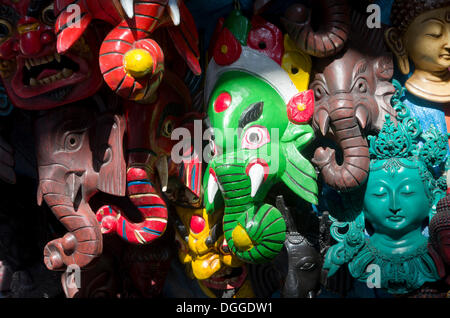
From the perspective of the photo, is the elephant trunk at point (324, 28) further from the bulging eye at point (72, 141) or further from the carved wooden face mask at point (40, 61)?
the bulging eye at point (72, 141)

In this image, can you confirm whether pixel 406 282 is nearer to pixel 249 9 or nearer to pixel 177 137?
pixel 177 137

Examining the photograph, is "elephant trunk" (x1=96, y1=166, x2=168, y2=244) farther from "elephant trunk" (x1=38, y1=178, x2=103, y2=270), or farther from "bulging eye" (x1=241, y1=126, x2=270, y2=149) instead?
"bulging eye" (x1=241, y1=126, x2=270, y2=149)

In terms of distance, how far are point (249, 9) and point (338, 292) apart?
2.49 feet

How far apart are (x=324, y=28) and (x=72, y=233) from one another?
2.65ft

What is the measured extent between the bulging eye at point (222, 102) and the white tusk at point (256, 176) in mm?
182

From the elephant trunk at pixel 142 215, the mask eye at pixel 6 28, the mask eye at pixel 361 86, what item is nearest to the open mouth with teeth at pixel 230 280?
the elephant trunk at pixel 142 215

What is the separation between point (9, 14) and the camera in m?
1.66

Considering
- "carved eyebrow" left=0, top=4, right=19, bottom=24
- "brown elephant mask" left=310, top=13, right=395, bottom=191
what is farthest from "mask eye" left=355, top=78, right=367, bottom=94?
"carved eyebrow" left=0, top=4, right=19, bottom=24

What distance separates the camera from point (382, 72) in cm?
157

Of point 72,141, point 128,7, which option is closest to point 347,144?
point 128,7

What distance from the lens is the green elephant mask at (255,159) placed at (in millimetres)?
1507

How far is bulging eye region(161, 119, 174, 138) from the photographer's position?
66.1 inches

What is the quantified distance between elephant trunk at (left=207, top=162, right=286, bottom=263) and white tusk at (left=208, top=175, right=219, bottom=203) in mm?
49

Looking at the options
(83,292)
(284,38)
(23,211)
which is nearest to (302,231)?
(284,38)
